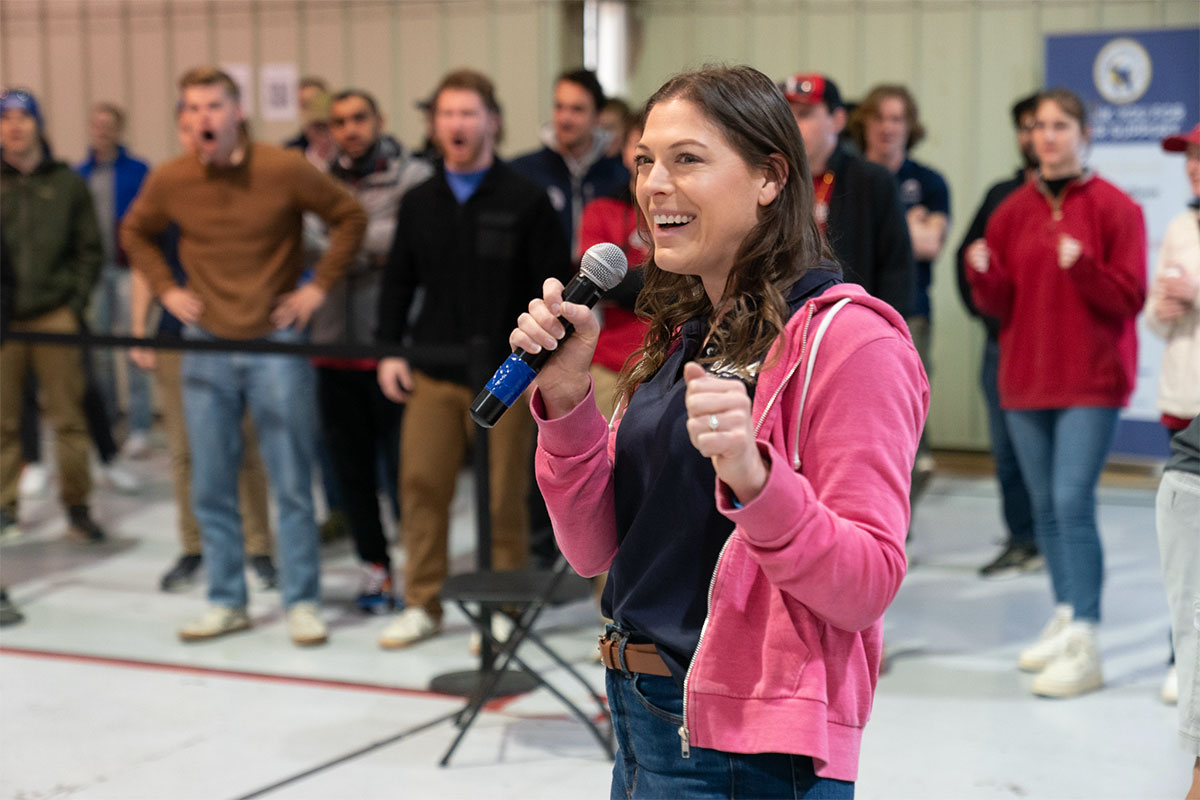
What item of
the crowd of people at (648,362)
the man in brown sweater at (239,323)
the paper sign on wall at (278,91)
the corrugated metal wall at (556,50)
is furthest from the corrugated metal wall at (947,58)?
the man in brown sweater at (239,323)

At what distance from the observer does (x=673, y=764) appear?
1.71 metres

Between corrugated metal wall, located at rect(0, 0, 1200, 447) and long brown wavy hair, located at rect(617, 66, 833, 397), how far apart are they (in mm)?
6408

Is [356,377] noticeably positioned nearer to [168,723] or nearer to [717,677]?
[168,723]

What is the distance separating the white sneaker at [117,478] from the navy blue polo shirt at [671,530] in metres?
6.57

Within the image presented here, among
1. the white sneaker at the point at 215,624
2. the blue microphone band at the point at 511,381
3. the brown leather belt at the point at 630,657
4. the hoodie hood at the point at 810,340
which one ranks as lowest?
the white sneaker at the point at 215,624

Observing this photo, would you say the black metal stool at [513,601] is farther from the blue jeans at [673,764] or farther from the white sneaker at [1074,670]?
the blue jeans at [673,764]

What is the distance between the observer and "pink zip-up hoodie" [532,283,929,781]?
1488 millimetres

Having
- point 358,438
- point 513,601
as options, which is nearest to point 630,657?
point 513,601

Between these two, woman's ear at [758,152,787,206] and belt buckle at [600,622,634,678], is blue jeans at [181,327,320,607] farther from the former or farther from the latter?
woman's ear at [758,152,787,206]

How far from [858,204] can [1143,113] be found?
3780mm

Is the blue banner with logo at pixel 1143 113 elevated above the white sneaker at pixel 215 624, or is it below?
above

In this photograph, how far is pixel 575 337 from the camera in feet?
5.88

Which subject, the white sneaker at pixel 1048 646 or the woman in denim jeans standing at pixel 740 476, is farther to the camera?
the white sneaker at pixel 1048 646

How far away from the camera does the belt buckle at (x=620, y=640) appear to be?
5.80 feet
